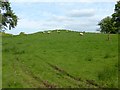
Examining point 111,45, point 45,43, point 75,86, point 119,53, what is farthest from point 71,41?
point 75,86

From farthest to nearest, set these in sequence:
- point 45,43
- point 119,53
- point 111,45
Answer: point 45,43, point 111,45, point 119,53

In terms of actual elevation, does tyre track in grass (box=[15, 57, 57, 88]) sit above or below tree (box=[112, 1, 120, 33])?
below

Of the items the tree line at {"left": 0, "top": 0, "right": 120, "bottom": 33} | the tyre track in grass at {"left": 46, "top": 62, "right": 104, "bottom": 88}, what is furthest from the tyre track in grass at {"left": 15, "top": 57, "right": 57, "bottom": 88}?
the tree line at {"left": 0, "top": 0, "right": 120, "bottom": 33}

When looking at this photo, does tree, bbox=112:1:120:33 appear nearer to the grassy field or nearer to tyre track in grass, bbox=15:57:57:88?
the grassy field

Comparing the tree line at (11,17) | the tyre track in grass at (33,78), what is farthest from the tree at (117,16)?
the tyre track in grass at (33,78)

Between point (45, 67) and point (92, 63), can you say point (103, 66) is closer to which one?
point (92, 63)

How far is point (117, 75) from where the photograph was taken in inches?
1125

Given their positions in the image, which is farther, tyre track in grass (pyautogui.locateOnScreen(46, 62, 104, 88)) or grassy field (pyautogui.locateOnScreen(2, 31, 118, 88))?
grassy field (pyautogui.locateOnScreen(2, 31, 118, 88))

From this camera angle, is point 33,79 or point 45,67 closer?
point 33,79

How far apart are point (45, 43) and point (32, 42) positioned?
10.3ft

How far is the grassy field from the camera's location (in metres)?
26.4

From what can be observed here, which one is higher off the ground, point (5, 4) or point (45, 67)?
point (5, 4)

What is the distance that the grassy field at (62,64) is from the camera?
86.5ft

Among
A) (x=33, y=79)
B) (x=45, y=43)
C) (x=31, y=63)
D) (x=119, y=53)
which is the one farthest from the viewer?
(x=45, y=43)
